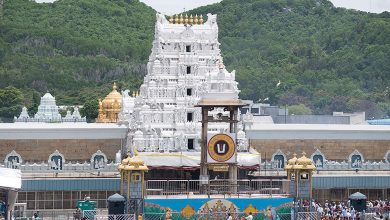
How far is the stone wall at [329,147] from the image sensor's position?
239 feet

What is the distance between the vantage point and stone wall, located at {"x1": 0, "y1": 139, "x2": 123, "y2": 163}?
233 feet

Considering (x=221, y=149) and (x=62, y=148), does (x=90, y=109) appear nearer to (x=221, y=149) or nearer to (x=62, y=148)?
(x=62, y=148)

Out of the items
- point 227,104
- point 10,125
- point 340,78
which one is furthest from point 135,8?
point 227,104

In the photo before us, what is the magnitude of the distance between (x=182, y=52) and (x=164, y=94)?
2.40 meters

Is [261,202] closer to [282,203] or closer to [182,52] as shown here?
[282,203]

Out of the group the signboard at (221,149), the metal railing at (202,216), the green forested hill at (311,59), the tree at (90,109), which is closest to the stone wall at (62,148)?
the signboard at (221,149)

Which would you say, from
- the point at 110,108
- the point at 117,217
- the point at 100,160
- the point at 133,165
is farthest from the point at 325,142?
the point at 110,108

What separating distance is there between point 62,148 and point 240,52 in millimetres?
80173

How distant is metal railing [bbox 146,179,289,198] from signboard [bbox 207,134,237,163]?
0.93 m

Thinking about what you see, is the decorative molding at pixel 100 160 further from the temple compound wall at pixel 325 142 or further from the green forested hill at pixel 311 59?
the green forested hill at pixel 311 59

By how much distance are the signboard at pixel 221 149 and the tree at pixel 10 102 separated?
70.4m

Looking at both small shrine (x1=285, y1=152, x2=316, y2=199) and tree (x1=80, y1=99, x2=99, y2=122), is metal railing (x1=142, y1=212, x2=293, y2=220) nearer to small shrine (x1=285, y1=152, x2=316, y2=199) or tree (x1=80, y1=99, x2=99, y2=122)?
small shrine (x1=285, y1=152, x2=316, y2=199)

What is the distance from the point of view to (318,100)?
142 m

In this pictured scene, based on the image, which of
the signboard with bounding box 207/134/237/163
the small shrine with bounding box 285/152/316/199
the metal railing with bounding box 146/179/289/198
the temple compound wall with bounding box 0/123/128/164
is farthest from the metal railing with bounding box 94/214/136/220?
the temple compound wall with bounding box 0/123/128/164
